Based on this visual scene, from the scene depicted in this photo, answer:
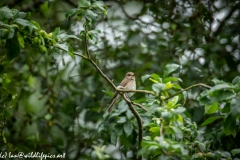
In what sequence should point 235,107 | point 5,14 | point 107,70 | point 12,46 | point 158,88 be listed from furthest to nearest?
point 107,70
point 12,46
point 5,14
point 158,88
point 235,107

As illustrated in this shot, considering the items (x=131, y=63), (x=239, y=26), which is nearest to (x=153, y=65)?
(x=131, y=63)

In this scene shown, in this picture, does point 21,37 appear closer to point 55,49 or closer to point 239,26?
point 55,49

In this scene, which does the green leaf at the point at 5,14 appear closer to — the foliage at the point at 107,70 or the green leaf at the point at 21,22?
the green leaf at the point at 21,22

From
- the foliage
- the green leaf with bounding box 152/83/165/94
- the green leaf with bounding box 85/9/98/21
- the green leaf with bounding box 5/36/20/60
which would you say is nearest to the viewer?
the green leaf with bounding box 152/83/165/94

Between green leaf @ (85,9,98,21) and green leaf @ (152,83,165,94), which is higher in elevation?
green leaf @ (85,9,98,21)

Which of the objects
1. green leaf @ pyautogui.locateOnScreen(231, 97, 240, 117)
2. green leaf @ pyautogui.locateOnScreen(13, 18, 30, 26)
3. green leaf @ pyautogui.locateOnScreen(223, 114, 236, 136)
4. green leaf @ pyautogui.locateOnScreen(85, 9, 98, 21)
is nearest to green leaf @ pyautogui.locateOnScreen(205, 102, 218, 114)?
green leaf @ pyautogui.locateOnScreen(223, 114, 236, 136)

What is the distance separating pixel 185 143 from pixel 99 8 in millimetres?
1481

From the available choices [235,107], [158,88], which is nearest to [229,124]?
[235,107]

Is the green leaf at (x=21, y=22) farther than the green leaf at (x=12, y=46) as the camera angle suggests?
No

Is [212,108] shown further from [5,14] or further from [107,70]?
[107,70]

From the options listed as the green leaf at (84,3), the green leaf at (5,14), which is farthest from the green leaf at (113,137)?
the green leaf at (5,14)

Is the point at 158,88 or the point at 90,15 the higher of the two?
the point at 90,15

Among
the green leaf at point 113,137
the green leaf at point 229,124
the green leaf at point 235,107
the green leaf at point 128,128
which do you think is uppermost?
the green leaf at point 235,107

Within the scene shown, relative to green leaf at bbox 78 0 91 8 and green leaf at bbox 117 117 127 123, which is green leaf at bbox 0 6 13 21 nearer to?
green leaf at bbox 78 0 91 8
